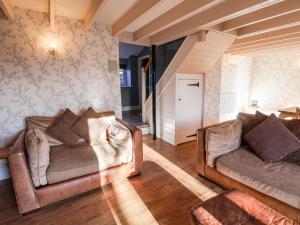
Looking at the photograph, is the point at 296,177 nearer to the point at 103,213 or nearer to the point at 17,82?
the point at 103,213

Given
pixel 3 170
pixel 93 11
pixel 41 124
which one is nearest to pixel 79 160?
pixel 41 124

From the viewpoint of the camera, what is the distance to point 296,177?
1.49 meters

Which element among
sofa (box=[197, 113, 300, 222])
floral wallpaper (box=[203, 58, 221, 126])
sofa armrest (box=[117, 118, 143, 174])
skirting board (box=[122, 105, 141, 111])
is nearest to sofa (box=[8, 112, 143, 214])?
sofa armrest (box=[117, 118, 143, 174])

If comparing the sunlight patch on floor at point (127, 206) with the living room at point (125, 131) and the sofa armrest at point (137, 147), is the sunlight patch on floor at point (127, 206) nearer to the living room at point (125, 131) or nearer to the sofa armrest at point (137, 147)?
the living room at point (125, 131)

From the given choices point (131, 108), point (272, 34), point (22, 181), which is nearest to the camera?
point (22, 181)

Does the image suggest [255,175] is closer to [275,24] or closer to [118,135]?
[118,135]

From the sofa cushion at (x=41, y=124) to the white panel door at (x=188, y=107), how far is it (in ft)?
7.11

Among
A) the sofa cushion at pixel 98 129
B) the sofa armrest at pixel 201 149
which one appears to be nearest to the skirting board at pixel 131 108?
the sofa cushion at pixel 98 129

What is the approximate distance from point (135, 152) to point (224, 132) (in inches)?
45.2

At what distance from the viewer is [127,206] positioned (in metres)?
1.76

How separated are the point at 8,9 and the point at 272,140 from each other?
3250 millimetres

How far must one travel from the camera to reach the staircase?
2.74 metres

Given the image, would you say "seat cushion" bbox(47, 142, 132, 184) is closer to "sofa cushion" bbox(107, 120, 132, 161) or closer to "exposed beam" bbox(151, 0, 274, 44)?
"sofa cushion" bbox(107, 120, 132, 161)

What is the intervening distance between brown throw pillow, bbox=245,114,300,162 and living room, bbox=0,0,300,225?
1 cm
